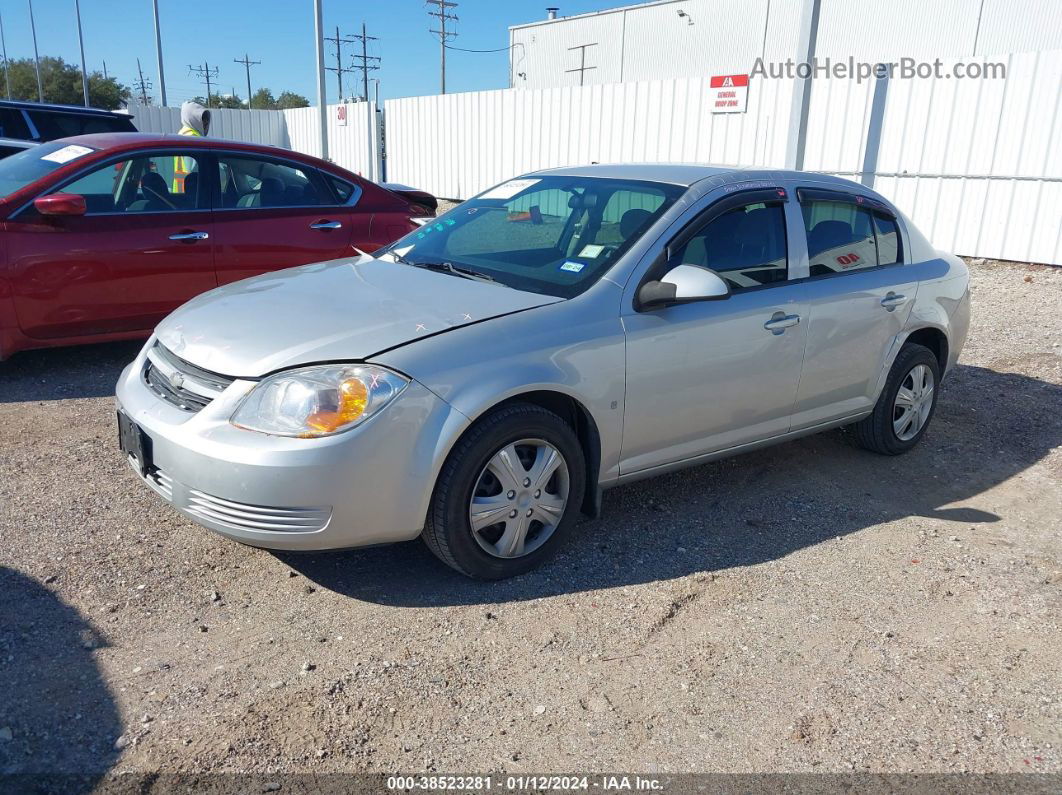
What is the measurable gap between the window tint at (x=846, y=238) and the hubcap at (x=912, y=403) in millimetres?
706

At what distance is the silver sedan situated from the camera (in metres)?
3.09

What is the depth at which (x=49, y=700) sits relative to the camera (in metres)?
2.70

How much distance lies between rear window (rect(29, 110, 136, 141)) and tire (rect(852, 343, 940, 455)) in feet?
31.9

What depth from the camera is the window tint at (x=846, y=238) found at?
4508 mm

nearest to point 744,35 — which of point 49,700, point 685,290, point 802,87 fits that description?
point 802,87

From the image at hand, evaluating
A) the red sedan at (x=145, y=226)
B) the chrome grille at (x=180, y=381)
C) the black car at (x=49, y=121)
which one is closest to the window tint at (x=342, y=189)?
the red sedan at (x=145, y=226)

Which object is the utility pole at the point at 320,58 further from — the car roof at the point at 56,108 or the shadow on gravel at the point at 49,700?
the shadow on gravel at the point at 49,700

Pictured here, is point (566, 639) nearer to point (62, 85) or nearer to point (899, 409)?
point (899, 409)

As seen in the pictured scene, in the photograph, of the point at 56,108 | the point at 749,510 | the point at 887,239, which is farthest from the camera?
the point at 56,108

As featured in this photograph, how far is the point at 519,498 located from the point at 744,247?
174 cm

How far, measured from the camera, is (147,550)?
3.66m

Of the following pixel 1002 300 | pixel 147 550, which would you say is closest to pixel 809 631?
pixel 147 550

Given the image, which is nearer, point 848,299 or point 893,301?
point 848,299

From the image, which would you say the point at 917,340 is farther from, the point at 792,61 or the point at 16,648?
the point at 792,61
